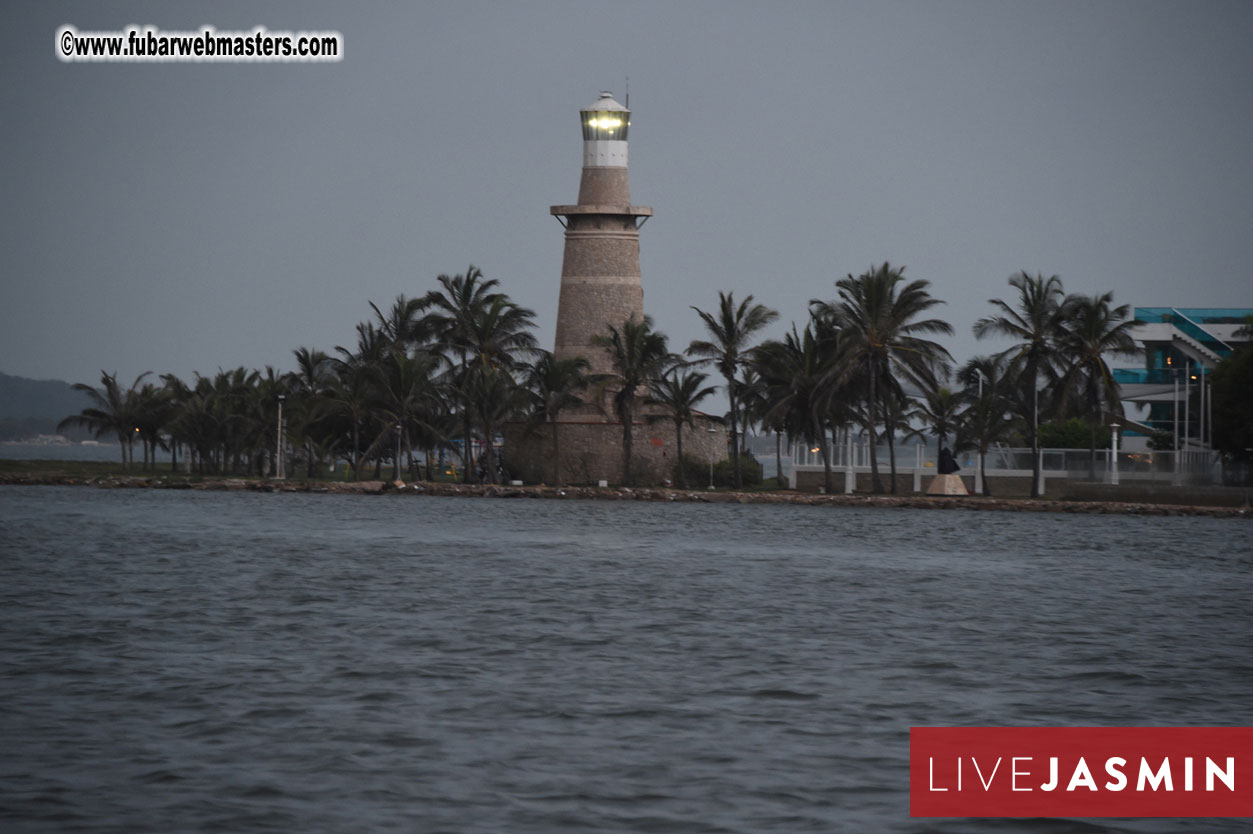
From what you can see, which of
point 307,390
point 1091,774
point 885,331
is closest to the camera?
point 1091,774

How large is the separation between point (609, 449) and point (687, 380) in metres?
5.21

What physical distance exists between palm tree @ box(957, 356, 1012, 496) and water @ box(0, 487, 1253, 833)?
1028 inches

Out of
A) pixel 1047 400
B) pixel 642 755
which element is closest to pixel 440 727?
pixel 642 755

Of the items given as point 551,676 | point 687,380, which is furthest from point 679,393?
point 551,676

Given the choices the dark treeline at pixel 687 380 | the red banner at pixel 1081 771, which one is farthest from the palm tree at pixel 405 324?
the red banner at pixel 1081 771

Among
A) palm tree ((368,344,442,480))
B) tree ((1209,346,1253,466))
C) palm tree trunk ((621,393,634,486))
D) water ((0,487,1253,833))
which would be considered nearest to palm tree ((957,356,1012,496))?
tree ((1209,346,1253,466))

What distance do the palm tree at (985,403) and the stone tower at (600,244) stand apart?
14.0 metres

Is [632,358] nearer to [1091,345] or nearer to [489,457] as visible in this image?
[489,457]

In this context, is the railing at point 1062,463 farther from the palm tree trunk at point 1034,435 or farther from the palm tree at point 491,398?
the palm tree at point 491,398

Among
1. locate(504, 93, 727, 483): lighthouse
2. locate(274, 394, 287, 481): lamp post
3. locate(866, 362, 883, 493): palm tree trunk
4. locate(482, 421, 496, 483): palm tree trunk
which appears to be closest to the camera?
locate(866, 362, 883, 493): palm tree trunk

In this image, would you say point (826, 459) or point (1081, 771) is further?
point (826, 459)

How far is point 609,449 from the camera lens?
206 ft

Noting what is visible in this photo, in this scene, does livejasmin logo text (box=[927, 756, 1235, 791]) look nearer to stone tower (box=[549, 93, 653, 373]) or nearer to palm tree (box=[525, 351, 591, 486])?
palm tree (box=[525, 351, 591, 486])

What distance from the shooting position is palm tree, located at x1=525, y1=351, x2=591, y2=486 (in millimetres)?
59562
